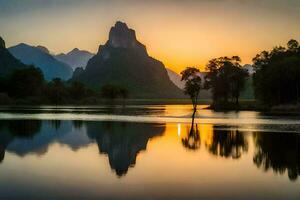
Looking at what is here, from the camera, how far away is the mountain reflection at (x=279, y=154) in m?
24.4

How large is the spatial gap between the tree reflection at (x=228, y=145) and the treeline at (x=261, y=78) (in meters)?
61.3

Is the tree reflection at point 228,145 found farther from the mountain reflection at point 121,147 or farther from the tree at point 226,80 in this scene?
the tree at point 226,80

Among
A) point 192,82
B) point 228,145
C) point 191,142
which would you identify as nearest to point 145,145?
point 191,142

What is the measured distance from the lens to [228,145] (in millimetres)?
35656

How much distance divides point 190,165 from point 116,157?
17.9 feet

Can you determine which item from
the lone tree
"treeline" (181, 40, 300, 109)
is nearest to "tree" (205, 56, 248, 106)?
"treeline" (181, 40, 300, 109)

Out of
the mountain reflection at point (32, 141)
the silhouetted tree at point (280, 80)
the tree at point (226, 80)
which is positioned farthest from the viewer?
the tree at point (226, 80)

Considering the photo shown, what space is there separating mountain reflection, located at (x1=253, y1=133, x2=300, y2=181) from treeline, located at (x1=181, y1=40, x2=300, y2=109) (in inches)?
2490

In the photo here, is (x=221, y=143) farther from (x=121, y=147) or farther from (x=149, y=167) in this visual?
(x=149, y=167)

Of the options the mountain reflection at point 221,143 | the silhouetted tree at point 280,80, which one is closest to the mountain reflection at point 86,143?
the mountain reflection at point 221,143

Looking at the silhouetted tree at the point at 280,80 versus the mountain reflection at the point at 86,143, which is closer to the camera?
the mountain reflection at the point at 86,143

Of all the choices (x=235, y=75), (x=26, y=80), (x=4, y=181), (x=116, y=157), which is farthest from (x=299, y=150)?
(x=26, y=80)

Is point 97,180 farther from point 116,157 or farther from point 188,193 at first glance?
point 116,157

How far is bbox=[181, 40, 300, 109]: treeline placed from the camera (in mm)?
106375
